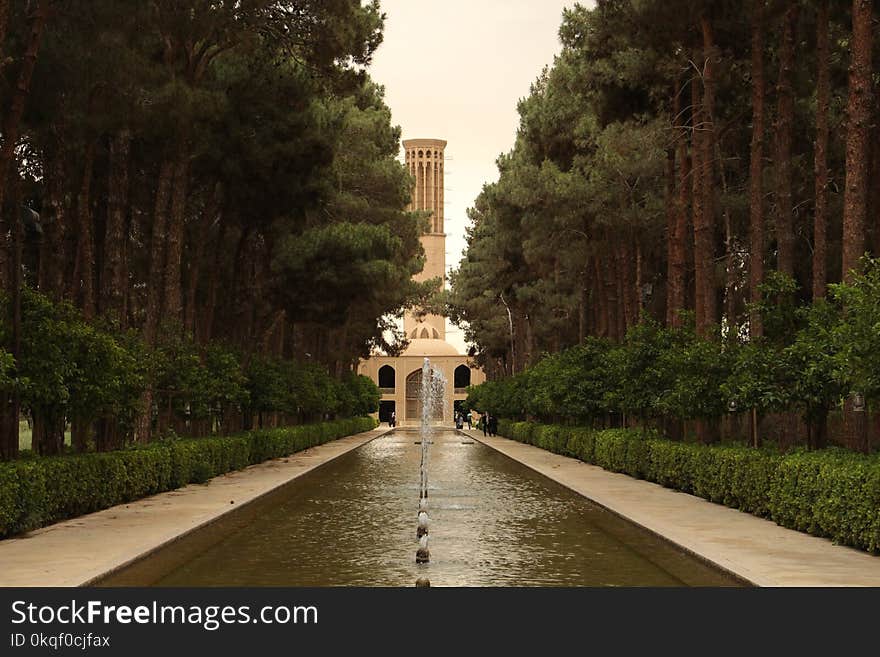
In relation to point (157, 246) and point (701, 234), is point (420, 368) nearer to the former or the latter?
point (157, 246)

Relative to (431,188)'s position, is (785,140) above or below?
below

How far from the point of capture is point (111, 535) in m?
12.8

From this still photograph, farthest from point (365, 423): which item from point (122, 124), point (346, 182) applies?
point (122, 124)

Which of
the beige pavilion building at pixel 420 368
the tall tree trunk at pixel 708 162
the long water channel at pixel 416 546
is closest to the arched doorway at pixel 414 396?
the beige pavilion building at pixel 420 368

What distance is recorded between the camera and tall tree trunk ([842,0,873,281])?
15.0m

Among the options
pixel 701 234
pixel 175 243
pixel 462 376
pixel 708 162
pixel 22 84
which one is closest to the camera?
pixel 22 84

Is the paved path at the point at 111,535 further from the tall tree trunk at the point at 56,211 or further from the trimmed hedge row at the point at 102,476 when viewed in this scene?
the tall tree trunk at the point at 56,211

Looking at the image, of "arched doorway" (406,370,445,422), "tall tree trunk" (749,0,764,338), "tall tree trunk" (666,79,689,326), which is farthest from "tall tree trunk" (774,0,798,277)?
"arched doorway" (406,370,445,422)

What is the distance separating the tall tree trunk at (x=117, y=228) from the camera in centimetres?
2069

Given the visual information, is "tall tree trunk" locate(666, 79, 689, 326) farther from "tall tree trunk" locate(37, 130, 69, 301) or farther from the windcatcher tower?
the windcatcher tower

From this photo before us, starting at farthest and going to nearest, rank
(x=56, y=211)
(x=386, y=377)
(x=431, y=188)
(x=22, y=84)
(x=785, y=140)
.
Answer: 1. (x=431, y=188)
2. (x=386, y=377)
3. (x=56, y=211)
4. (x=785, y=140)
5. (x=22, y=84)

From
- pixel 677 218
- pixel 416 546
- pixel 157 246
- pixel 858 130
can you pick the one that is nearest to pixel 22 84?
pixel 416 546
